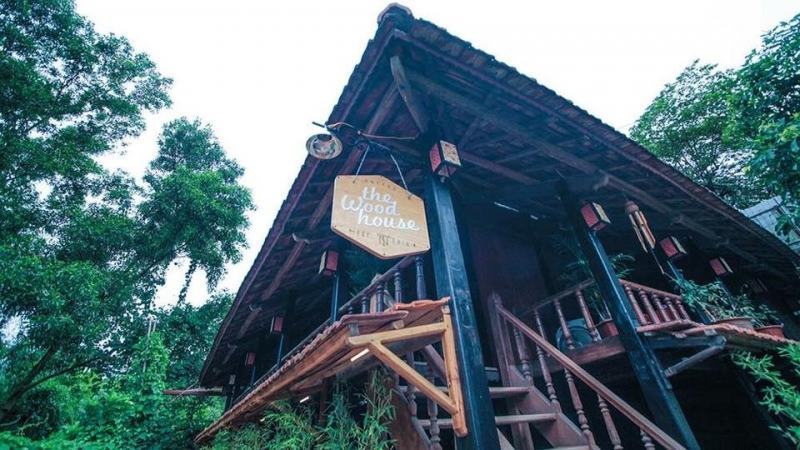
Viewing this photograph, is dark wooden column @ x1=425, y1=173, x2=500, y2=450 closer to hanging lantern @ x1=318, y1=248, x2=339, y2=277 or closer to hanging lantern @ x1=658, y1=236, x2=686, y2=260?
hanging lantern @ x1=318, y1=248, x2=339, y2=277

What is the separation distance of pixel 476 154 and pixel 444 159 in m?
1.11

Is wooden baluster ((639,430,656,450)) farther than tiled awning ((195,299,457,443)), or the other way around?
wooden baluster ((639,430,656,450))

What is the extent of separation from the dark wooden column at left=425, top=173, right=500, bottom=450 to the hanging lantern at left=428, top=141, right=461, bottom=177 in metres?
0.11

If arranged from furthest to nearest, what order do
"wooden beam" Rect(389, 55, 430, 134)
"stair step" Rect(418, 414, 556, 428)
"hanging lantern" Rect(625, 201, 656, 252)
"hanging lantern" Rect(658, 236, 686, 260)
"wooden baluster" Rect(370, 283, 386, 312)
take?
"hanging lantern" Rect(658, 236, 686, 260) < "hanging lantern" Rect(625, 201, 656, 252) < "wooden baluster" Rect(370, 283, 386, 312) < "stair step" Rect(418, 414, 556, 428) < "wooden beam" Rect(389, 55, 430, 134)

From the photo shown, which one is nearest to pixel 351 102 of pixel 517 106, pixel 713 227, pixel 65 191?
pixel 517 106

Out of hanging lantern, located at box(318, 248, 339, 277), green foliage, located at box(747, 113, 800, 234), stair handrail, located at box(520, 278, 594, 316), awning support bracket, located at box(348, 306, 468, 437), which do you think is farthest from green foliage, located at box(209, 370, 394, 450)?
green foliage, located at box(747, 113, 800, 234)

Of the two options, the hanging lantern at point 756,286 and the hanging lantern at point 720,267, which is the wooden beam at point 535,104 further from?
the hanging lantern at point 756,286

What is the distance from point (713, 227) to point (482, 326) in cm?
497

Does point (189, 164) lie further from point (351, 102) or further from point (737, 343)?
point (737, 343)

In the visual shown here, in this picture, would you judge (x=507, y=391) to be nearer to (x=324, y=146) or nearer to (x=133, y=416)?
(x=324, y=146)

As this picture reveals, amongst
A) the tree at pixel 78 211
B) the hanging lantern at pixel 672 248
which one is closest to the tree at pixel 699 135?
the hanging lantern at pixel 672 248

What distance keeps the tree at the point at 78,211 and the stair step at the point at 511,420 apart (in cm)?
1121

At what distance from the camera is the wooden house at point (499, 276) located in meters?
2.64

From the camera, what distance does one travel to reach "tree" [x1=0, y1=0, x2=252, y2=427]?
9.64 meters
